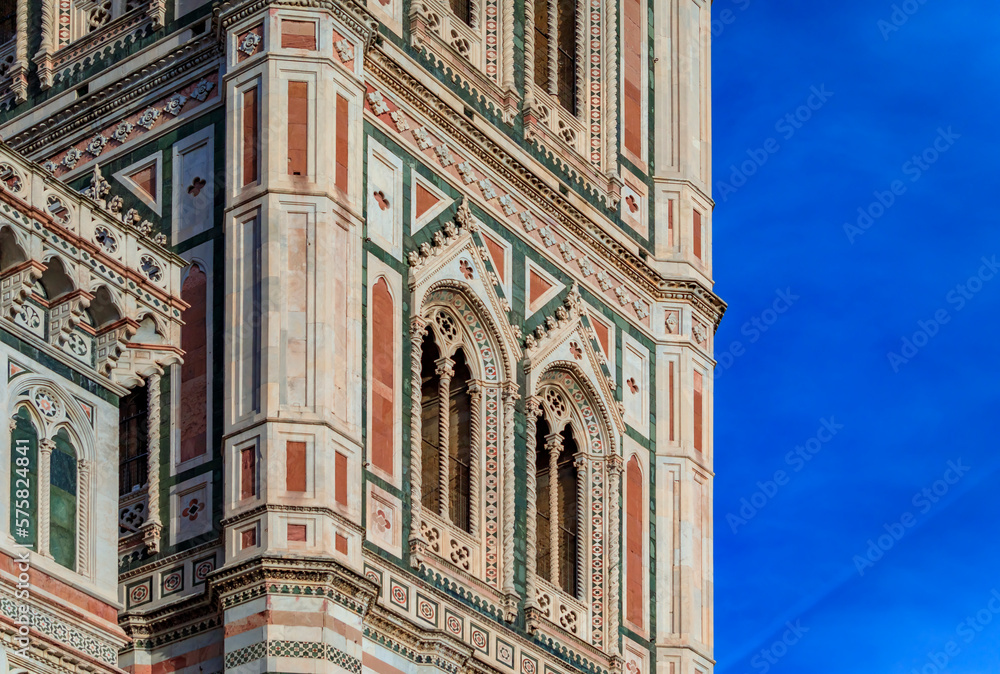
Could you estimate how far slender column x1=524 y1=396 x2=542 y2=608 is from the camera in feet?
118

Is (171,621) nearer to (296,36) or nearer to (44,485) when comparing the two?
(44,485)

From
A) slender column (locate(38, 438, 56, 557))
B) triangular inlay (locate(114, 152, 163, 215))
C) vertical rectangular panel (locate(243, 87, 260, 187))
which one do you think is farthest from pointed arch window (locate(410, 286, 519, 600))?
slender column (locate(38, 438, 56, 557))

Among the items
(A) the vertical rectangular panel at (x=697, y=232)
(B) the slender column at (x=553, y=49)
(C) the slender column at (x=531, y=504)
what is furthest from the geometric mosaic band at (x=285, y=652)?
Answer: (A) the vertical rectangular panel at (x=697, y=232)

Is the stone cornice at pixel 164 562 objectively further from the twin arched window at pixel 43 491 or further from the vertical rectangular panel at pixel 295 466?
the twin arched window at pixel 43 491

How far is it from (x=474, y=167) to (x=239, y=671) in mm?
7339

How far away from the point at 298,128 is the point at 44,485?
25.3 feet

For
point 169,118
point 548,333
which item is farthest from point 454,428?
point 169,118

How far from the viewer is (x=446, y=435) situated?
3572cm

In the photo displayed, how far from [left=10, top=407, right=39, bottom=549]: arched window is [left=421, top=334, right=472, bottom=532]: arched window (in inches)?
305

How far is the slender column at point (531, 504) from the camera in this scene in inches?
1412

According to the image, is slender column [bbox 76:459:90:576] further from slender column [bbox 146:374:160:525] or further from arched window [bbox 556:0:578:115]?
arched window [bbox 556:0:578:115]

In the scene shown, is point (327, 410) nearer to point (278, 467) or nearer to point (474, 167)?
point (278, 467)

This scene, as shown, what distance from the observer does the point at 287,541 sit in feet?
107

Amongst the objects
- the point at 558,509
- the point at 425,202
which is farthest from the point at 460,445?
the point at 425,202
